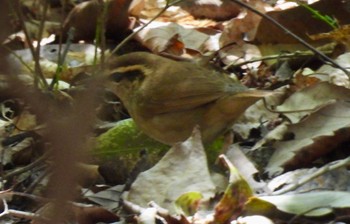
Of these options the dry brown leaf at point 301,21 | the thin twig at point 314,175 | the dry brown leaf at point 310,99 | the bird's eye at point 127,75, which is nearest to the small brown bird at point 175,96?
the bird's eye at point 127,75

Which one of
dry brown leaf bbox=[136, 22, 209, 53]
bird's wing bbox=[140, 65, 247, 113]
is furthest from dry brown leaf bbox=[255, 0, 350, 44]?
bird's wing bbox=[140, 65, 247, 113]

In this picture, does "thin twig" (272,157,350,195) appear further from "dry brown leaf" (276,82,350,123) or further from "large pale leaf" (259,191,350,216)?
"dry brown leaf" (276,82,350,123)

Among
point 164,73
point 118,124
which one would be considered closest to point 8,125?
point 118,124

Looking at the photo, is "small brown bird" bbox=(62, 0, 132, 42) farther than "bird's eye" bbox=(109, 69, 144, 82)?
Yes

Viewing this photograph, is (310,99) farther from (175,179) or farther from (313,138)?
(175,179)

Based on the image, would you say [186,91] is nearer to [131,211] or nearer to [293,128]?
[293,128]

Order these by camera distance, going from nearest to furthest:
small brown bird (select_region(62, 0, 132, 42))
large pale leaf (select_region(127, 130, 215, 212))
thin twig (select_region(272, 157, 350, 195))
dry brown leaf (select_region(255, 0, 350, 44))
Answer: thin twig (select_region(272, 157, 350, 195)) < large pale leaf (select_region(127, 130, 215, 212)) < dry brown leaf (select_region(255, 0, 350, 44)) < small brown bird (select_region(62, 0, 132, 42))

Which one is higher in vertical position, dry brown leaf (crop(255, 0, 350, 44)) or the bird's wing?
the bird's wing

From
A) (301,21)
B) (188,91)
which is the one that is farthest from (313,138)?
(301,21)
